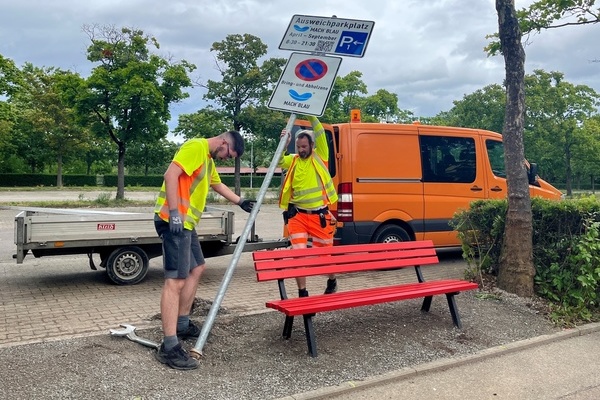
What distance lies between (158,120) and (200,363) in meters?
20.8

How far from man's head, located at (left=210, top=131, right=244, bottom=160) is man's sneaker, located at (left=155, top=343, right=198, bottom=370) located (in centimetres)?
148

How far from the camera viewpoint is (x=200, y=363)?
4164 mm

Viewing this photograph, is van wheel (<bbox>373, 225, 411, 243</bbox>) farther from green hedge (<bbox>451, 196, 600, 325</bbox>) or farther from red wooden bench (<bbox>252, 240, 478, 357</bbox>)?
red wooden bench (<bbox>252, 240, 478, 357</bbox>)

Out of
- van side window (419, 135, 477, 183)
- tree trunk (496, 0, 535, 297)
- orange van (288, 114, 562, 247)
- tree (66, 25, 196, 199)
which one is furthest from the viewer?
tree (66, 25, 196, 199)

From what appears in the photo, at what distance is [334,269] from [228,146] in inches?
64.7

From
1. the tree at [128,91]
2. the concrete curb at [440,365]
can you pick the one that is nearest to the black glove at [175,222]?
the concrete curb at [440,365]

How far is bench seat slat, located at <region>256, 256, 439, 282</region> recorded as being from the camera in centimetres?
479

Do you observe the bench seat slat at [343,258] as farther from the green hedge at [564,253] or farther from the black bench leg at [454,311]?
the green hedge at [564,253]

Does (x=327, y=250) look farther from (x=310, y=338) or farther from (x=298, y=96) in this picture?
(x=298, y=96)

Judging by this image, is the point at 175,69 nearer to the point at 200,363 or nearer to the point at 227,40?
the point at 227,40

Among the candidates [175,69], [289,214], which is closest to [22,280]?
[289,214]

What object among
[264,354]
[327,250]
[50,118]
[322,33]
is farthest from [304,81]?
[50,118]

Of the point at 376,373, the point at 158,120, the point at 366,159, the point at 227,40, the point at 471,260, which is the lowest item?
the point at 376,373

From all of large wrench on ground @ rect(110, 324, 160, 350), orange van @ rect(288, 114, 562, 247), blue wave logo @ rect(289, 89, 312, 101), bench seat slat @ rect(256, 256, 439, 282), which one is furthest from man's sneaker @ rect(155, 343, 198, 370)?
orange van @ rect(288, 114, 562, 247)
